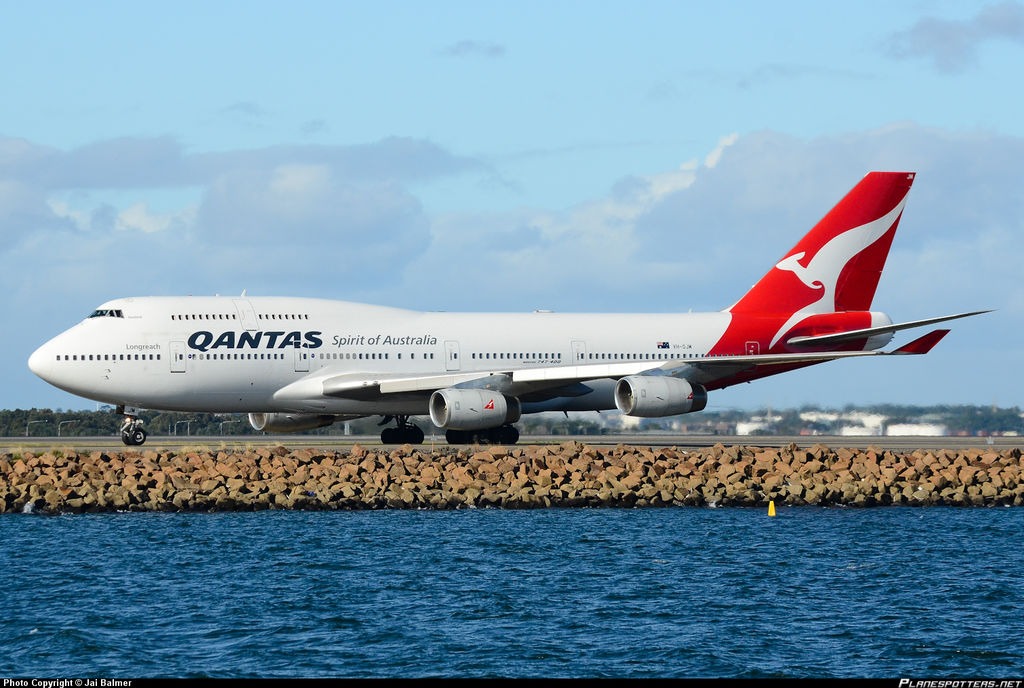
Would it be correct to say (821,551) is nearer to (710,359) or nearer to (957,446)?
(710,359)

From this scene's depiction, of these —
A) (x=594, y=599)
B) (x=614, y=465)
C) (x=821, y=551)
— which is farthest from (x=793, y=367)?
(x=594, y=599)

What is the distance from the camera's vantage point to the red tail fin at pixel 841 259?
46.7 meters

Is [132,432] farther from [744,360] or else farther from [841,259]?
[841,259]

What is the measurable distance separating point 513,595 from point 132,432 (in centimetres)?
2238

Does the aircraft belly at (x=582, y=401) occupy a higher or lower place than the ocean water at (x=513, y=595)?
higher

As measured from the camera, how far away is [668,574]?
24734 millimetres

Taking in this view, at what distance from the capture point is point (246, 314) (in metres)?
41.3

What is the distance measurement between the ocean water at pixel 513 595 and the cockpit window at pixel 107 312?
1047cm

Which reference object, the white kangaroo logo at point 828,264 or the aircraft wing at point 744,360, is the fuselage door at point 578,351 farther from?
the white kangaroo logo at point 828,264

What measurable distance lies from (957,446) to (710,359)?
11.1m

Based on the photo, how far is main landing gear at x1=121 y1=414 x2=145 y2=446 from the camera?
42.3 m

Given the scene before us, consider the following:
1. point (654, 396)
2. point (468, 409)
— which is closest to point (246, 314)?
point (468, 409)

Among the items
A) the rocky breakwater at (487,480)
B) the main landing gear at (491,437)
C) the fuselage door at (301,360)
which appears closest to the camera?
the rocky breakwater at (487,480)

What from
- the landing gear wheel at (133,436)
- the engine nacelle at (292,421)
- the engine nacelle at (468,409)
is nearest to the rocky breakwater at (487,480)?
the engine nacelle at (468,409)
